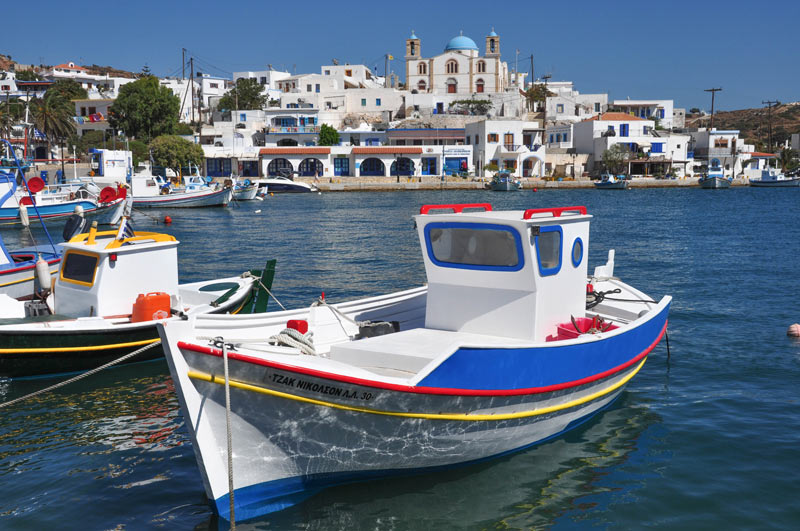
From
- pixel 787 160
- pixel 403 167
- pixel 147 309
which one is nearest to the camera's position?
pixel 147 309

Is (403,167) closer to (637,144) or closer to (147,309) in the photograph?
(637,144)

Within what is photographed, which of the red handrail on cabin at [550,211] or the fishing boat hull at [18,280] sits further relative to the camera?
the fishing boat hull at [18,280]

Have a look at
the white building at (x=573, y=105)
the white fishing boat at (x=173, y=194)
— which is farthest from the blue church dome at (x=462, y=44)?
the white fishing boat at (x=173, y=194)

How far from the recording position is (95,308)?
42.0ft

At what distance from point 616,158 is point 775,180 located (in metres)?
20.1

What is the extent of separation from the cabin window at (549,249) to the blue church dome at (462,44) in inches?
4627

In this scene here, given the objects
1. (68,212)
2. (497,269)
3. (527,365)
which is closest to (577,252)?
(497,269)

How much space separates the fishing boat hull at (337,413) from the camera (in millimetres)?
6945

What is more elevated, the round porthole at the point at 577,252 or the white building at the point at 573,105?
the white building at the point at 573,105

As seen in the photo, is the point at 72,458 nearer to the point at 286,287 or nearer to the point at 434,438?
the point at 434,438

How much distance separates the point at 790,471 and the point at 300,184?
69.7m

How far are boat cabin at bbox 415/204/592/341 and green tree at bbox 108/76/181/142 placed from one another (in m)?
80.4

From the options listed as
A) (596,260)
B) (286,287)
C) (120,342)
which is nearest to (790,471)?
(120,342)

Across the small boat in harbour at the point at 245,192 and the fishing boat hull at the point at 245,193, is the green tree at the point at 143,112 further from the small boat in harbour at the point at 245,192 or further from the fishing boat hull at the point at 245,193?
the fishing boat hull at the point at 245,193
